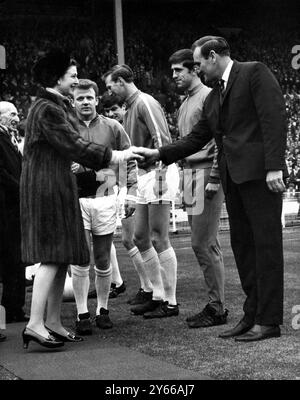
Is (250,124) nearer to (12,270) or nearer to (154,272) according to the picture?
Result: (154,272)

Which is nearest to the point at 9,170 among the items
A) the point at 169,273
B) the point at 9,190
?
the point at 9,190

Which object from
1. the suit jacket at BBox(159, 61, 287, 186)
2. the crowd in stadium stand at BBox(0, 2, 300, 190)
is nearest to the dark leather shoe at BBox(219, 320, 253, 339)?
the suit jacket at BBox(159, 61, 287, 186)

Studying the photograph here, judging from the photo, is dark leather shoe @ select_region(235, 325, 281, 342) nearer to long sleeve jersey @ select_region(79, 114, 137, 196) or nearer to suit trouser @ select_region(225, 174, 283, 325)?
suit trouser @ select_region(225, 174, 283, 325)

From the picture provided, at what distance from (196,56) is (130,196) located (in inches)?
54.5

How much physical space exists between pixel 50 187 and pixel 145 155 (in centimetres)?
72

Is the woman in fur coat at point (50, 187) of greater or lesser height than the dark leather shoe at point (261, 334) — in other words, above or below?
above

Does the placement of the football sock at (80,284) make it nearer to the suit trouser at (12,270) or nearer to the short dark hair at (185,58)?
the suit trouser at (12,270)

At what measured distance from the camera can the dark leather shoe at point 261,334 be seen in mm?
5113

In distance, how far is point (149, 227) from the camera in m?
6.59

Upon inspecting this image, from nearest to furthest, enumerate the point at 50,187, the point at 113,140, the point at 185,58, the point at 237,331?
the point at 50,187, the point at 237,331, the point at 185,58, the point at 113,140

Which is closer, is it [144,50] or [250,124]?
[250,124]

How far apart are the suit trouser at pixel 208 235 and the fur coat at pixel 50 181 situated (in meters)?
1.02

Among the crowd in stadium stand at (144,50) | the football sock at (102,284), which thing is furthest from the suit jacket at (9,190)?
the crowd in stadium stand at (144,50)
